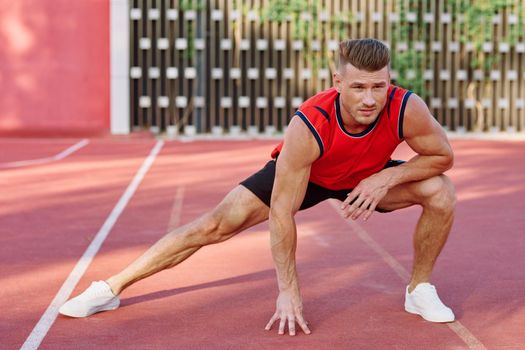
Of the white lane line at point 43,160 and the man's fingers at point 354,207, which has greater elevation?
the man's fingers at point 354,207

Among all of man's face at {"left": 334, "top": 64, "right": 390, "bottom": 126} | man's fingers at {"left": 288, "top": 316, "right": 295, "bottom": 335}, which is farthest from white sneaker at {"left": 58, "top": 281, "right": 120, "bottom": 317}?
man's face at {"left": 334, "top": 64, "right": 390, "bottom": 126}

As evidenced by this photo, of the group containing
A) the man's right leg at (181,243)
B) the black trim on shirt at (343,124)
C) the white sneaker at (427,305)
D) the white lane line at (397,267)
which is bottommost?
the white lane line at (397,267)

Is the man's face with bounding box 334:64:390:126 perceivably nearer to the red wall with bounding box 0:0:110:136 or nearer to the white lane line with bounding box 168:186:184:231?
the white lane line with bounding box 168:186:184:231

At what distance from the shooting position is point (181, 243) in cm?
464

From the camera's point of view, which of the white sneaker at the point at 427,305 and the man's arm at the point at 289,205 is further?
the white sneaker at the point at 427,305

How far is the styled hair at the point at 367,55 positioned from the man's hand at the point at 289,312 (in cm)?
98

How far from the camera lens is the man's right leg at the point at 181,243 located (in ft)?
15.0

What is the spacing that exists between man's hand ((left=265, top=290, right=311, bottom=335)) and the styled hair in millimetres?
981

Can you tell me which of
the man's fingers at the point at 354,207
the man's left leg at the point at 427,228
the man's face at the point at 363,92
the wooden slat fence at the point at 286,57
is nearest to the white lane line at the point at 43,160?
the wooden slat fence at the point at 286,57

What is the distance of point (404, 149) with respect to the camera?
13406 millimetres

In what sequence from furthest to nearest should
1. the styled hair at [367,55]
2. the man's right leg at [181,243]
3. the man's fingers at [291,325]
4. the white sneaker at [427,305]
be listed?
the man's right leg at [181,243], the white sneaker at [427,305], the man's fingers at [291,325], the styled hair at [367,55]

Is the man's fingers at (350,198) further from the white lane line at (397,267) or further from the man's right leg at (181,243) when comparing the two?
the white lane line at (397,267)

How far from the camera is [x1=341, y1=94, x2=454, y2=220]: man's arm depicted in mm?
4320

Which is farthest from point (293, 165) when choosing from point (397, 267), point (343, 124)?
point (397, 267)
